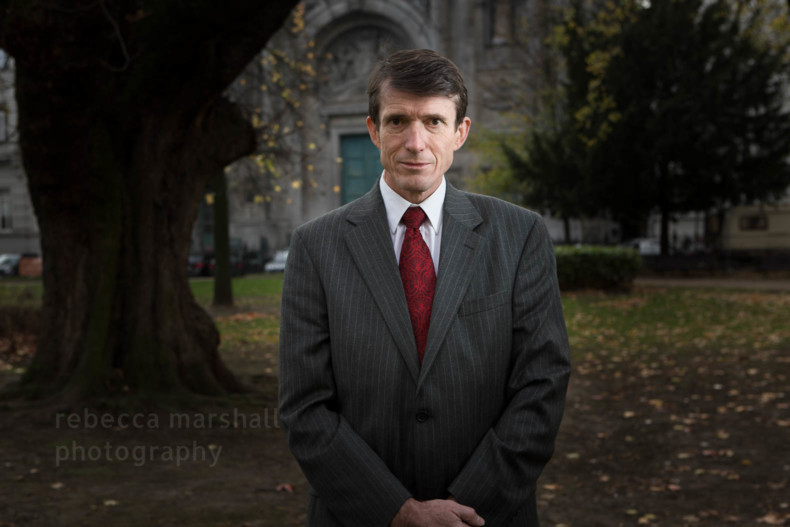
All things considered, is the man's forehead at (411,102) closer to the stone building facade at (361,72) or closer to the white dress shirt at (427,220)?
the white dress shirt at (427,220)

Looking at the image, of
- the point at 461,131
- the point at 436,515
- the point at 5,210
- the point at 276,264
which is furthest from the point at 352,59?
the point at 436,515

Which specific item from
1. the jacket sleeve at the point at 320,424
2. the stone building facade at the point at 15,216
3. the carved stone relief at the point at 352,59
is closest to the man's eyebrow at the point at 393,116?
the jacket sleeve at the point at 320,424

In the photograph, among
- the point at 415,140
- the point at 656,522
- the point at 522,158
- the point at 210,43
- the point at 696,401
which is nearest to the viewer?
the point at 415,140

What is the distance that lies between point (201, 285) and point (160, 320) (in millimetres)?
19706

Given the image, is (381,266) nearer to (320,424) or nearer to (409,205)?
(409,205)

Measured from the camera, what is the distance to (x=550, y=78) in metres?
33.1

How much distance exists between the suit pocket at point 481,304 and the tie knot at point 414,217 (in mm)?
277

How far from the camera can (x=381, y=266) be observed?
7.54 ft

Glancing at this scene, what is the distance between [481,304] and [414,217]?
0.32m

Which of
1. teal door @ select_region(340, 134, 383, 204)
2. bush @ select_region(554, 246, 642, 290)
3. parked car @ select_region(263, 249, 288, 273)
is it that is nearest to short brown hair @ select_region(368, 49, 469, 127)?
bush @ select_region(554, 246, 642, 290)

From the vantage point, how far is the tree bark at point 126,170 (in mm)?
7234

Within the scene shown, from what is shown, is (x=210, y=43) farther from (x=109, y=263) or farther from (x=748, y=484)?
(x=748, y=484)

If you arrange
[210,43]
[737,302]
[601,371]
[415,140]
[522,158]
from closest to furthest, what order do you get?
1. [415,140]
2. [210,43]
3. [601,371]
4. [737,302]
5. [522,158]

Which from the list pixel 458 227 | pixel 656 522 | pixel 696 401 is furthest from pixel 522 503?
pixel 696 401
